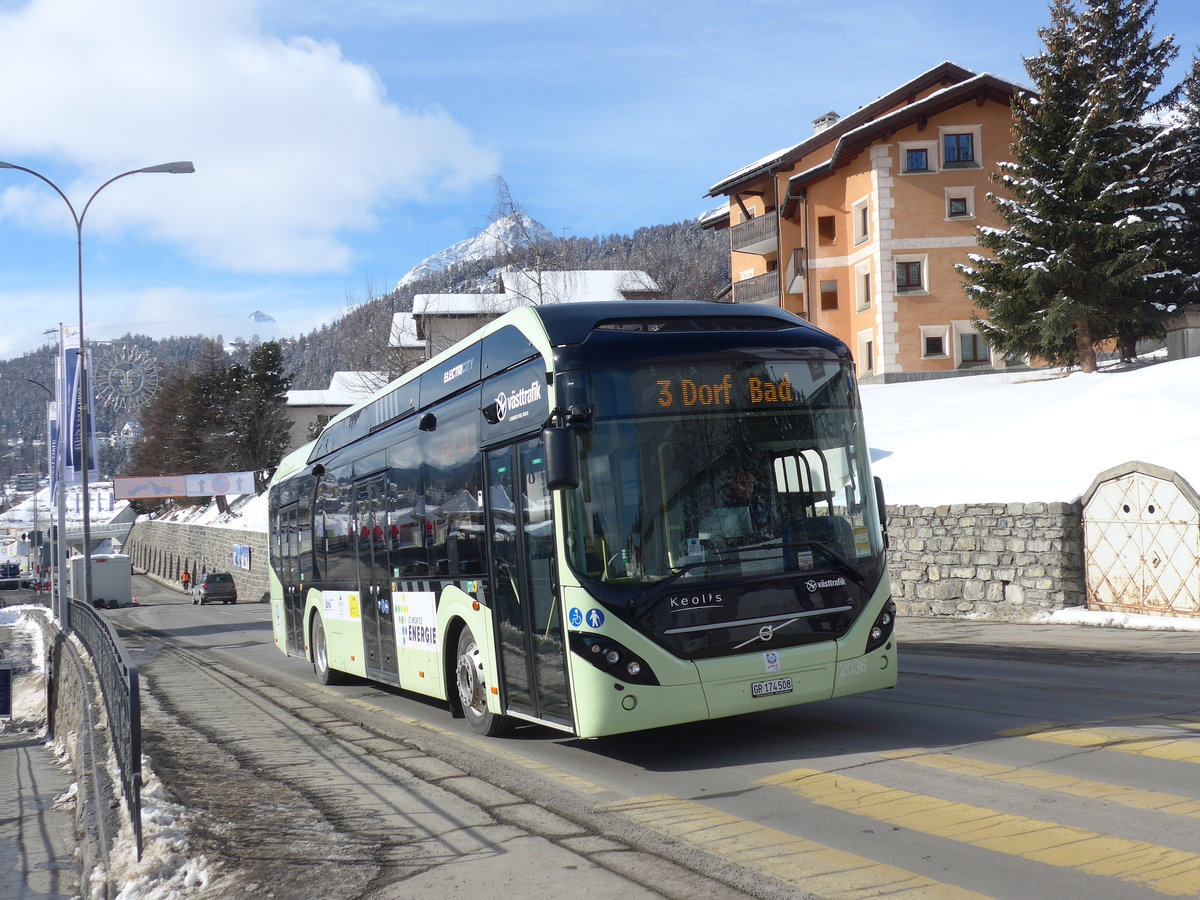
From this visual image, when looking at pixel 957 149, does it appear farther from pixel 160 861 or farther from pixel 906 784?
pixel 160 861

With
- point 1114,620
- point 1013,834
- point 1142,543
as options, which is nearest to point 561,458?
point 1013,834

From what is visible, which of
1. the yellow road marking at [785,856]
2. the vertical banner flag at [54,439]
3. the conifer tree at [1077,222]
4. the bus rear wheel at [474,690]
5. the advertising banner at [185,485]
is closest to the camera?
the yellow road marking at [785,856]

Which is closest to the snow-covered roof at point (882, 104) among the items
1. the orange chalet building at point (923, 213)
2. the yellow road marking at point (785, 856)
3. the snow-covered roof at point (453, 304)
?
the orange chalet building at point (923, 213)

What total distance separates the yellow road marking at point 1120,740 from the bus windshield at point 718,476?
5.26 ft

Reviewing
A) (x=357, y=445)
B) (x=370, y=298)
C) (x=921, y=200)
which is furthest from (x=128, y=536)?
(x=357, y=445)

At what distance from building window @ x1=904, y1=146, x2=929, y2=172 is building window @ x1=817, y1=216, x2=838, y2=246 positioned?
528cm

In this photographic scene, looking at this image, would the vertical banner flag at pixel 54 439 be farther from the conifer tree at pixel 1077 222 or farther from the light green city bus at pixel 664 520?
the light green city bus at pixel 664 520

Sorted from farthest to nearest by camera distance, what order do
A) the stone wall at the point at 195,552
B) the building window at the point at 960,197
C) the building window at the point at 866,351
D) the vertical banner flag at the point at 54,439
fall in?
the stone wall at the point at 195,552
the building window at the point at 866,351
the building window at the point at 960,197
the vertical banner flag at the point at 54,439

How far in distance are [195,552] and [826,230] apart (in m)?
50.9

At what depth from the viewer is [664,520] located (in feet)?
24.6

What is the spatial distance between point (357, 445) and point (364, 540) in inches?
46.4

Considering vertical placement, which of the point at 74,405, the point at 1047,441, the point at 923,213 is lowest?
the point at 1047,441

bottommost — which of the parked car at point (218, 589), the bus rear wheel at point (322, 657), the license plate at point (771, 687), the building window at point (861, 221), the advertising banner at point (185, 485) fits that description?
the parked car at point (218, 589)

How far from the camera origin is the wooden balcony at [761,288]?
50750 mm
